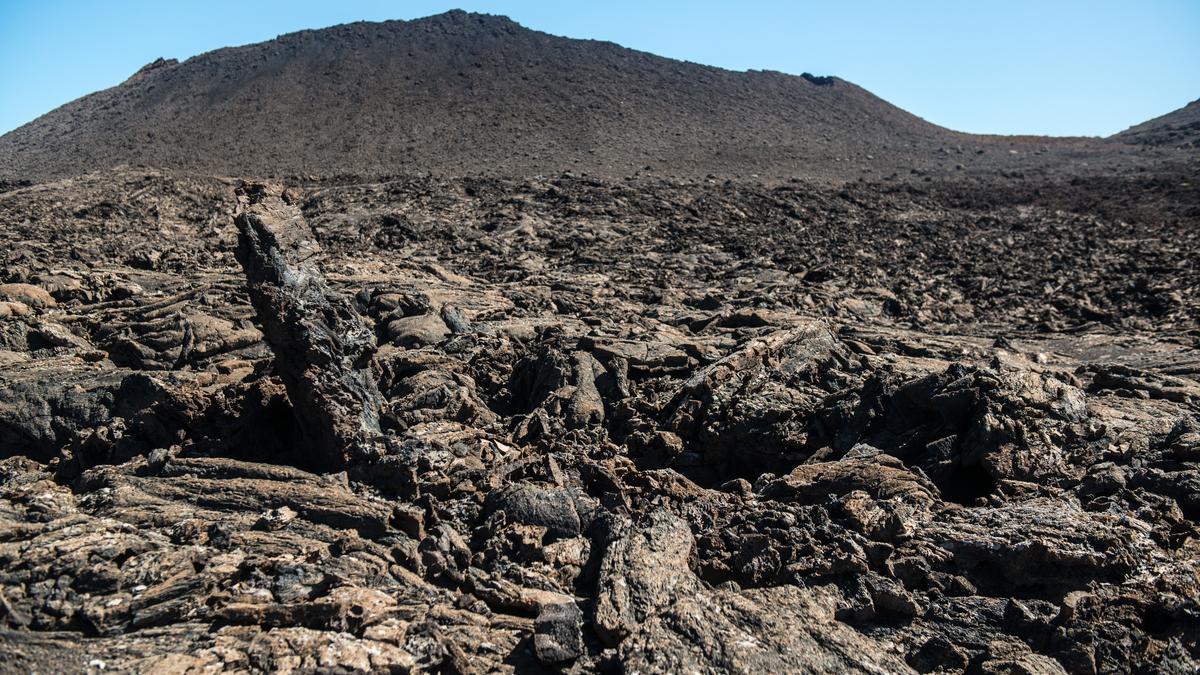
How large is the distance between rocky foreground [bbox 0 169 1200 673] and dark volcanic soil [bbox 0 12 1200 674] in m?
0.03

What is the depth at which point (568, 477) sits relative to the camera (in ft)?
19.0

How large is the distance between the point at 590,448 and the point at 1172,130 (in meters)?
35.2

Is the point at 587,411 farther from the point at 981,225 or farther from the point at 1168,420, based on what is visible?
the point at 981,225

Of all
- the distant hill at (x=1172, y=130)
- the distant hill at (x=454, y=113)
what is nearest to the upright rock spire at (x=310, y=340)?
the distant hill at (x=454, y=113)

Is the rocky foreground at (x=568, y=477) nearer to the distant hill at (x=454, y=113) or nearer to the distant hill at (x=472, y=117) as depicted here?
the distant hill at (x=472, y=117)

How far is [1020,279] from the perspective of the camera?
1391 cm

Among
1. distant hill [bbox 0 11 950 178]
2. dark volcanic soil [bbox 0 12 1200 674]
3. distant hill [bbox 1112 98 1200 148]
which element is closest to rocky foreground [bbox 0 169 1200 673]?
dark volcanic soil [bbox 0 12 1200 674]

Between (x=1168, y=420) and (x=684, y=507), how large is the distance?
422 centimetres

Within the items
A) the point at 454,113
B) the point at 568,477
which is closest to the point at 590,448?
the point at 568,477

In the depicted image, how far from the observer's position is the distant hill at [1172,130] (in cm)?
2962

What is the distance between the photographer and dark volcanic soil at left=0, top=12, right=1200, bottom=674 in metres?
3.96

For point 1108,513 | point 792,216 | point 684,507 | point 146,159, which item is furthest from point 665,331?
point 146,159

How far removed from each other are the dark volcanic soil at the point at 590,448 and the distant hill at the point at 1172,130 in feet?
56.0

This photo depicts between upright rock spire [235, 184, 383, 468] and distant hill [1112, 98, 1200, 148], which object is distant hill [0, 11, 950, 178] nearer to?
distant hill [1112, 98, 1200, 148]
